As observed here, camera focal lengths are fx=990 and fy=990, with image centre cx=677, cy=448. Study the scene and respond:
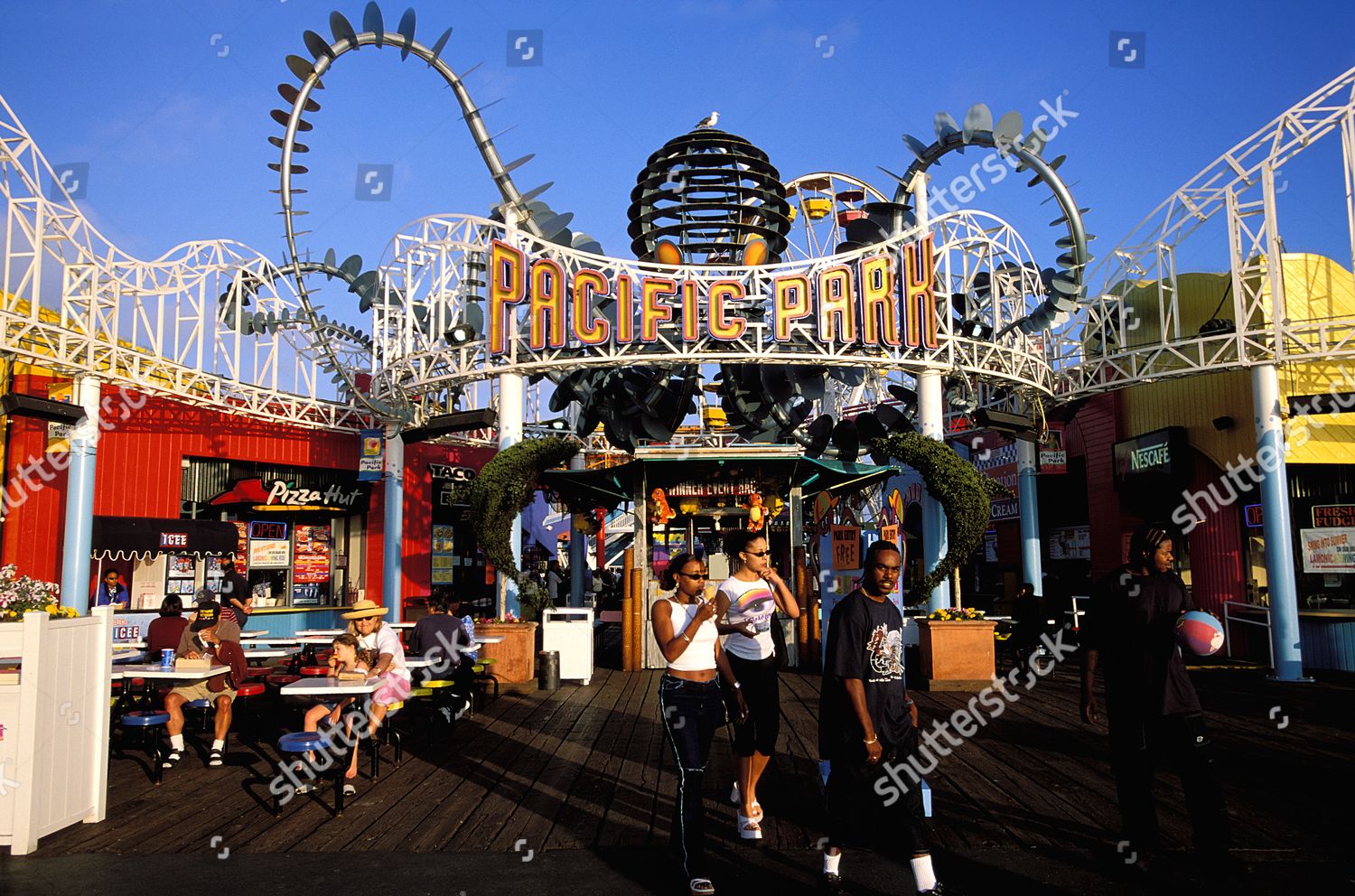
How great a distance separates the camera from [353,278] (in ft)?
76.5

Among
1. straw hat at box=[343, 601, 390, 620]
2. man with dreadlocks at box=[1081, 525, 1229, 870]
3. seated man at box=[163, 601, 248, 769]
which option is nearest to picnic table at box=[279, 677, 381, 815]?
straw hat at box=[343, 601, 390, 620]

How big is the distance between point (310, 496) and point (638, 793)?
17320 millimetres

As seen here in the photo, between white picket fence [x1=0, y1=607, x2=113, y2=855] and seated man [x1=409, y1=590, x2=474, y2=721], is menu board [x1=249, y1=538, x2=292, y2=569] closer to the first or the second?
seated man [x1=409, y1=590, x2=474, y2=721]

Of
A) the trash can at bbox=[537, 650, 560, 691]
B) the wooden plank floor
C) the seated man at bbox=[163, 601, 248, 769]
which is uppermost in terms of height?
the seated man at bbox=[163, 601, 248, 769]

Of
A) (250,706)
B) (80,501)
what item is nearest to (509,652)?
(250,706)

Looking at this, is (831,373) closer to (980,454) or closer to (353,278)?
(980,454)

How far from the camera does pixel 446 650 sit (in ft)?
34.0

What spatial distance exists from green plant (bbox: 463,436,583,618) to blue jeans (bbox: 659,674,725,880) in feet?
32.7

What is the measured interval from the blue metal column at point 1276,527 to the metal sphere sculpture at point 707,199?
29.4ft

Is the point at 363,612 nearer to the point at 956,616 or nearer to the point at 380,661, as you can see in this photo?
the point at 380,661

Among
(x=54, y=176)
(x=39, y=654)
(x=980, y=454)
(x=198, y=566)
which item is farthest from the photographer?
(x=980, y=454)

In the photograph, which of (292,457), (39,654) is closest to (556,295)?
(292,457)

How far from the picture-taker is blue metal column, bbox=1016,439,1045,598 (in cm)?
→ 1950

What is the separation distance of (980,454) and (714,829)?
23737mm
